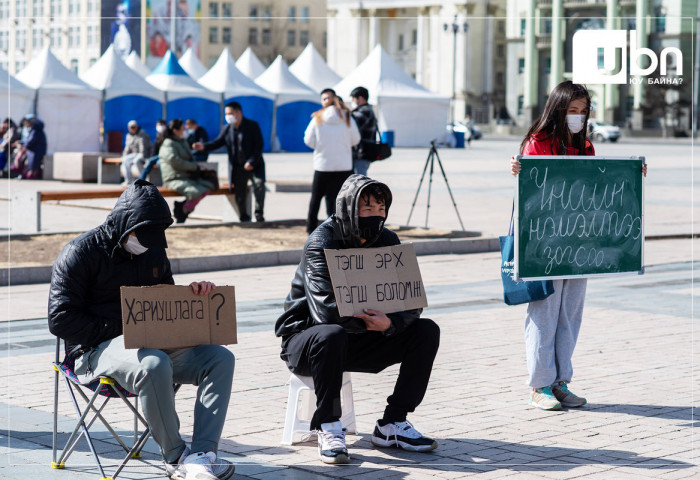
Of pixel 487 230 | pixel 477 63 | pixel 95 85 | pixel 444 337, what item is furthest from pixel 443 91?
pixel 444 337

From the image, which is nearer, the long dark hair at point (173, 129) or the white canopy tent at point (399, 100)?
the long dark hair at point (173, 129)

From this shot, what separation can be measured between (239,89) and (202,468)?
33.5 meters

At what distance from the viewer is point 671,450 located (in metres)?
5.25

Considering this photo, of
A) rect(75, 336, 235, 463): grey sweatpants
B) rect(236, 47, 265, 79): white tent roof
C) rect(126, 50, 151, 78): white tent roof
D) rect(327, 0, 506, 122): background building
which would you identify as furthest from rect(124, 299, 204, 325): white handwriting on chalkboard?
rect(327, 0, 506, 122): background building

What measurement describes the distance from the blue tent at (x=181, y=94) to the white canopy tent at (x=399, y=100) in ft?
13.3

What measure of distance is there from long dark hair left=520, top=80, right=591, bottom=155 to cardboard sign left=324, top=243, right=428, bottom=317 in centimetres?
123

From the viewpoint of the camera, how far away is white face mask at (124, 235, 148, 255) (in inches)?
183

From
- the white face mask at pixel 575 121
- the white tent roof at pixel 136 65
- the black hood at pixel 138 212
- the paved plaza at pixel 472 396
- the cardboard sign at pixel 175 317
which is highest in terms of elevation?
the white tent roof at pixel 136 65

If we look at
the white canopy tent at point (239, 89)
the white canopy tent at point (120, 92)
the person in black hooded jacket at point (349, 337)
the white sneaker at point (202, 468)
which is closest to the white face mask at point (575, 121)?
the person in black hooded jacket at point (349, 337)

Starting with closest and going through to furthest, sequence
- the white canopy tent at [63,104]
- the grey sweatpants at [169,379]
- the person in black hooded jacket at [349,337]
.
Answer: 1. the grey sweatpants at [169,379]
2. the person in black hooded jacket at [349,337]
3. the white canopy tent at [63,104]

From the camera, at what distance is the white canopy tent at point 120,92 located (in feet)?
108

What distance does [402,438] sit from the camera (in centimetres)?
520

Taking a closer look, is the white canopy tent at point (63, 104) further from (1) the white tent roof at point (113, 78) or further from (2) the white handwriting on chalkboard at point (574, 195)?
(2) the white handwriting on chalkboard at point (574, 195)

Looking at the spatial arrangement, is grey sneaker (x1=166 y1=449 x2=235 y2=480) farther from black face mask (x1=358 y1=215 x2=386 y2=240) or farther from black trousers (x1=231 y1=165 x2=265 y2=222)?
black trousers (x1=231 y1=165 x2=265 y2=222)
